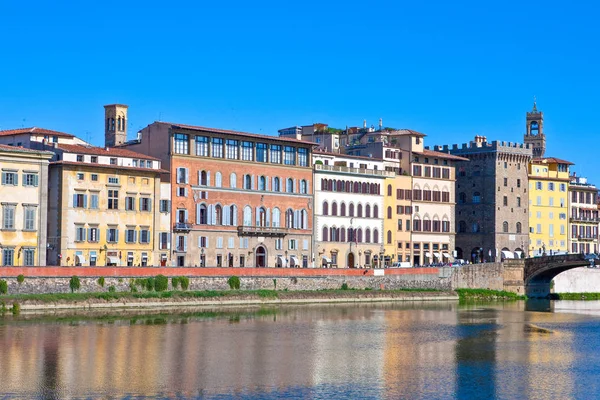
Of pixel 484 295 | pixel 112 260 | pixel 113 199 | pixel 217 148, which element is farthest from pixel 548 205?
pixel 112 260

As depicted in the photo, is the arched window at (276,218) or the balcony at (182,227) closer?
the balcony at (182,227)

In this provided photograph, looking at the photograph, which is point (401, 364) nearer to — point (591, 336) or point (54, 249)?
point (591, 336)

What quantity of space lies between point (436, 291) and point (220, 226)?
1763cm

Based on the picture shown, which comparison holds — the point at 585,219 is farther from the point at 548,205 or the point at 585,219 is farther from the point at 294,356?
the point at 294,356

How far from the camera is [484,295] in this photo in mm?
96312

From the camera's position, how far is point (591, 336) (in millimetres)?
58656

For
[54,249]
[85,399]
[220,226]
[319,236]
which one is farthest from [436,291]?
[85,399]

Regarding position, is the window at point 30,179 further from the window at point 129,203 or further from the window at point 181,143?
the window at point 181,143

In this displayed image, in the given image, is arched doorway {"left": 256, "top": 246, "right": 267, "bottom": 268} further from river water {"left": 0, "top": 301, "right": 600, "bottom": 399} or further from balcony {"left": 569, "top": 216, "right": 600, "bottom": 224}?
balcony {"left": 569, "top": 216, "right": 600, "bottom": 224}

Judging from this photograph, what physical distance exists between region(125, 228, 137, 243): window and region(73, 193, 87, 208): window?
3.89 meters

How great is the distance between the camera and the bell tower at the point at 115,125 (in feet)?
304

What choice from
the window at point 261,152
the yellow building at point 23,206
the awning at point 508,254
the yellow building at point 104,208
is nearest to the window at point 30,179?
the yellow building at point 23,206

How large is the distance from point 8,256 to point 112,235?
8685 mm

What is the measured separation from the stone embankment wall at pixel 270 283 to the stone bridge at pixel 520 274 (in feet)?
12.4
